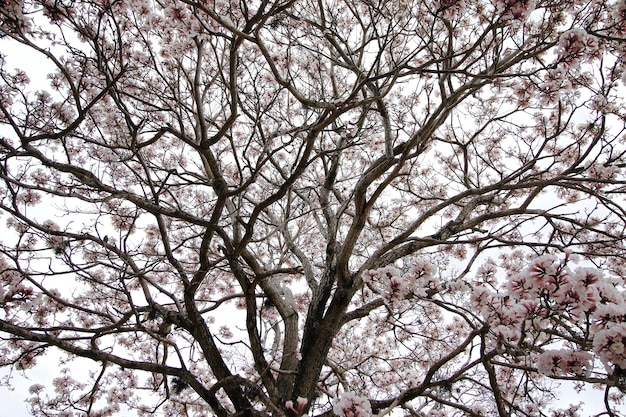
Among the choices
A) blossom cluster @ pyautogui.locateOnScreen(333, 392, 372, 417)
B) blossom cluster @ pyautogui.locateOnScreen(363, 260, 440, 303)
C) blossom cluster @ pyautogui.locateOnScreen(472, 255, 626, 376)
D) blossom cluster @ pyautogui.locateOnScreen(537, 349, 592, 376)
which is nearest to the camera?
blossom cluster @ pyautogui.locateOnScreen(472, 255, 626, 376)

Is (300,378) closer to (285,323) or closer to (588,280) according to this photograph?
(285,323)

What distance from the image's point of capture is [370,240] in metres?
6.21

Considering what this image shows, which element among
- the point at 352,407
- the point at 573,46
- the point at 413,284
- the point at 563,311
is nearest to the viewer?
the point at 563,311

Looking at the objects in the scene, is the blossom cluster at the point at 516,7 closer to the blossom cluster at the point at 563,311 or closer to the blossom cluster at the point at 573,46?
the blossom cluster at the point at 573,46

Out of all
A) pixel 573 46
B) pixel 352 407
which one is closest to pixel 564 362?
pixel 352 407

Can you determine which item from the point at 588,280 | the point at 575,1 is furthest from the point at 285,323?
the point at 575,1

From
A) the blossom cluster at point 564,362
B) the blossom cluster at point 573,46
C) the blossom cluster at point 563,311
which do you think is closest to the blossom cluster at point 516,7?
the blossom cluster at point 573,46

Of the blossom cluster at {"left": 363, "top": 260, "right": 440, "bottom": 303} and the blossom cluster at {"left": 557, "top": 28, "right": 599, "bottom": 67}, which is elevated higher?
the blossom cluster at {"left": 557, "top": 28, "right": 599, "bottom": 67}

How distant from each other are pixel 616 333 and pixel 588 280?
28 cm

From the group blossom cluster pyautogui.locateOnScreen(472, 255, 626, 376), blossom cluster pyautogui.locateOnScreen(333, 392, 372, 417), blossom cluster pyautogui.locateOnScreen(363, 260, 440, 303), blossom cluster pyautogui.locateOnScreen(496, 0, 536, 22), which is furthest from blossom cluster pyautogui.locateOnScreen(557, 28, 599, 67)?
blossom cluster pyautogui.locateOnScreen(333, 392, 372, 417)

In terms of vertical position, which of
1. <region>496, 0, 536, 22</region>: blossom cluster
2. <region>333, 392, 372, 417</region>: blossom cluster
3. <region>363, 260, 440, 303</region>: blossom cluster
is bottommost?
<region>333, 392, 372, 417</region>: blossom cluster

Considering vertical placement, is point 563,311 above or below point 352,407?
above

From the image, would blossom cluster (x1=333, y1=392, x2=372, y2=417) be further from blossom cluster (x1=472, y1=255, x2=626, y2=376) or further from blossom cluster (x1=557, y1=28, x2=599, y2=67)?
blossom cluster (x1=557, y1=28, x2=599, y2=67)

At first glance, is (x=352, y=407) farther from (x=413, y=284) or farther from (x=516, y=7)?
(x=516, y=7)
